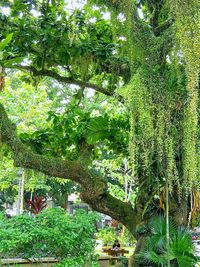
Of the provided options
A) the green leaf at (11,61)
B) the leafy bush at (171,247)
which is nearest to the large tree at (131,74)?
the green leaf at (11,61)

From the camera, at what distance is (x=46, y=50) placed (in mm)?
4539

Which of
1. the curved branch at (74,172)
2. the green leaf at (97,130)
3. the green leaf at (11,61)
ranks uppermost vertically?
the green leaf at (11,61)

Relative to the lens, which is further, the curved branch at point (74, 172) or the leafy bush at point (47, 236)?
the curved branch at point (74, 172)

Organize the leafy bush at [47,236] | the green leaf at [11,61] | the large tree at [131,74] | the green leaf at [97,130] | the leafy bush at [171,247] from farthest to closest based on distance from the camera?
the green leaf at [97,130], the leafy bush at [171,247], the large tree at [131,74], the leafy bush at [47,236], the green leaf at [11,61]

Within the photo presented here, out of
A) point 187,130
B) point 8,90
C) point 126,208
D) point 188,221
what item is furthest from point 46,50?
point 8,90

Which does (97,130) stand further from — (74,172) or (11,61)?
(11,61)

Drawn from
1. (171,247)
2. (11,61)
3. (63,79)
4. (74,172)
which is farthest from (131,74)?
(171,247)

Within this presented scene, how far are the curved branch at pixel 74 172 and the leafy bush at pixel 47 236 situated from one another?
58cm

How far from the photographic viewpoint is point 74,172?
15.0 ft

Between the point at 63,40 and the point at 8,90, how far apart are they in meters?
4.44

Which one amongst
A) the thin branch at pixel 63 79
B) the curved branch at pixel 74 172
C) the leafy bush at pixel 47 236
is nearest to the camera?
the leafy bush at pixel 47 236

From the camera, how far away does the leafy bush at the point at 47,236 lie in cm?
361

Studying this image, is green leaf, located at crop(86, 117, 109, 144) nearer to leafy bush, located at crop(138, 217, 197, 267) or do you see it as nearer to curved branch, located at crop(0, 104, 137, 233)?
curved branch, located at crop(0, 104, 137, 233)

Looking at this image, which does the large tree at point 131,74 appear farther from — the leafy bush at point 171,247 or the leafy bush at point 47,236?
the leafy bush at point 47,236
